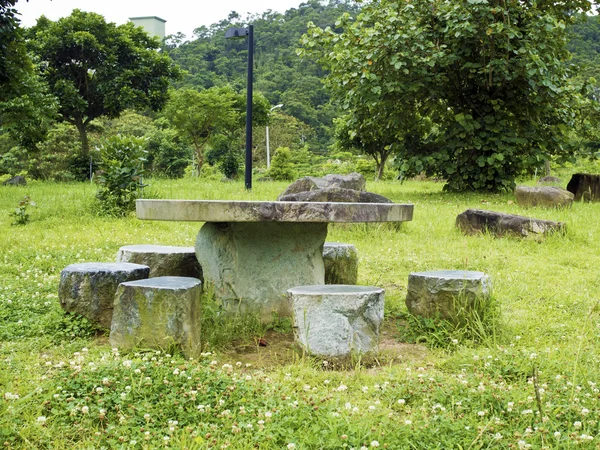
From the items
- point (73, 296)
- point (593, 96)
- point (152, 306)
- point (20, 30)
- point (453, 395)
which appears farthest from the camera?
point (593, 96)

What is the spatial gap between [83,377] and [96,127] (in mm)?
34226

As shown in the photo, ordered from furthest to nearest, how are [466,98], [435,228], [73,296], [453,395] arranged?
[466,98], [435,228], [73,296], [453,395]

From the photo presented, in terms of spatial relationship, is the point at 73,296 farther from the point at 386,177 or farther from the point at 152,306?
the point at 386,177

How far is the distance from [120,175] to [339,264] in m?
5.54

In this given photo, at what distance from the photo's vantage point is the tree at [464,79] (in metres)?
12.9

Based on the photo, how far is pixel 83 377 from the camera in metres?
3.20

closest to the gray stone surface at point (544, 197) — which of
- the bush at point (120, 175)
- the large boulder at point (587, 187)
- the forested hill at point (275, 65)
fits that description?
the large boulder at point (587, 187)

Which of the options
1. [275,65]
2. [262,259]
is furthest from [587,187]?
[275,65]

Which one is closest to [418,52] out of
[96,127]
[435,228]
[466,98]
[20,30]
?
[466,98]

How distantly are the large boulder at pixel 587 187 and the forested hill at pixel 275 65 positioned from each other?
34.9 metres

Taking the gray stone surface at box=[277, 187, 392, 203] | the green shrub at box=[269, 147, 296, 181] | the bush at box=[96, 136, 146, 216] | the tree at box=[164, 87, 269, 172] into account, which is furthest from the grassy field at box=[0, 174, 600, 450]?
the tree at box=[164, 87, 269, 172]

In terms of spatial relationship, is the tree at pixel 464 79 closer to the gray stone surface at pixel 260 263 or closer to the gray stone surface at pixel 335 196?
the gray stone surface at pixel 335 196

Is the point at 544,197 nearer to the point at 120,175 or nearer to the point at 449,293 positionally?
the point at 120,175

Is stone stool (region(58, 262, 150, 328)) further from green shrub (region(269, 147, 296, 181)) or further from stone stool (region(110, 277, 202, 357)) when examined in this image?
green shrub (region(269, 147, 296, 181))
